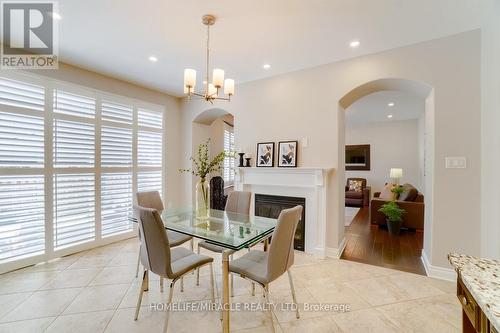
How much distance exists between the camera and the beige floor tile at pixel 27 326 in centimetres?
179

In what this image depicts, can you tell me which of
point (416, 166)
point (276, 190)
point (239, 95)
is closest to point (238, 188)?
point (276, 190)

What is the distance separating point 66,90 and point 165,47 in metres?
1.65

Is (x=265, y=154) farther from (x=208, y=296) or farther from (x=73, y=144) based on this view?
(x=73, y=144)

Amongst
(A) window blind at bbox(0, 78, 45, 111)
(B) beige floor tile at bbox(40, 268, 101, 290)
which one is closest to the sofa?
(B) beige floor tile at bbox(40, 268, 101, 290)

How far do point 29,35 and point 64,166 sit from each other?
1609 mm

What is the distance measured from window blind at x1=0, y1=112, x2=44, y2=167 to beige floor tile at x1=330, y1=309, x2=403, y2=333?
3868 mm

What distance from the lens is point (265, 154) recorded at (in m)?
3.75

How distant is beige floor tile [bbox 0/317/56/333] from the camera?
179 centimetres

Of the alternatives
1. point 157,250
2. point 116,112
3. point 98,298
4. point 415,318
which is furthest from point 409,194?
point 116,112

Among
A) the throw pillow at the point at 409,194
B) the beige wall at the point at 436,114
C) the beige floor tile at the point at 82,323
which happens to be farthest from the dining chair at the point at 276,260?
the throw pillow at the point at 409,194

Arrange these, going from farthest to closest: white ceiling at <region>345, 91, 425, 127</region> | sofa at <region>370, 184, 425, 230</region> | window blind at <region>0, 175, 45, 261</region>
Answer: white ceiling at <region>345, 91, 425, 127</region> < sofa at <region>370, 184, 425, 230</region> < window blind at <region>0, 175, 45, 261</region>

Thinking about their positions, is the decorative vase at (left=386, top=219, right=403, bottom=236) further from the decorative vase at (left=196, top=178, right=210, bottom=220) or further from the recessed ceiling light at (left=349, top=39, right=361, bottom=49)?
the decorative vase at (left=196, top=178, right=210, bottom=220)

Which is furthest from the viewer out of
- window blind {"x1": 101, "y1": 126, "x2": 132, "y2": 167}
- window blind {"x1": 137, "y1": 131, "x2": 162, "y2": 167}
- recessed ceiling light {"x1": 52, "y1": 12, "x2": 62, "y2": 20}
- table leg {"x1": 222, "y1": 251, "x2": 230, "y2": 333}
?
window blind {"x1": 137, "y1": 131, "x2": 162, "y2": 167}

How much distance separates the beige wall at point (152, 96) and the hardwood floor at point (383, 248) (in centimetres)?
349
